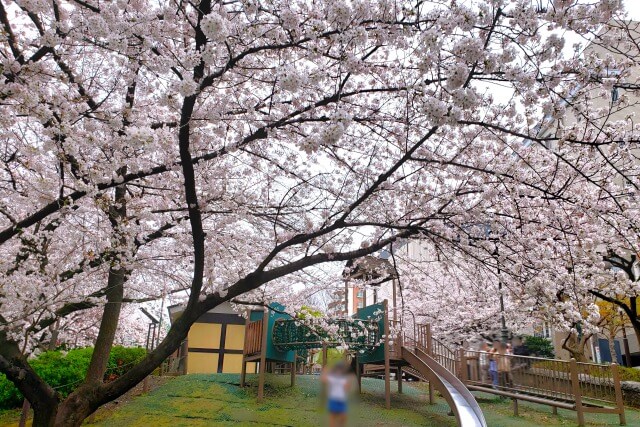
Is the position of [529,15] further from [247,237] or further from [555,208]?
[247,237]

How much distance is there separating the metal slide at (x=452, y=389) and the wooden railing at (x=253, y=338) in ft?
10.8

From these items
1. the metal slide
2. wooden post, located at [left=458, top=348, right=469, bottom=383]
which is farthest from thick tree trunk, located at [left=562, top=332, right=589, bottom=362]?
the metal slide

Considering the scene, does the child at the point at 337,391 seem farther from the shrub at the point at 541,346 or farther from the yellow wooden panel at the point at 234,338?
the shrub at the point at 541,346

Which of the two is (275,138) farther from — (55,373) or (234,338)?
(234,338)

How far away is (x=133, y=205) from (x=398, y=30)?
15.6ft

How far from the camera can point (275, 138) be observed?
5984mm

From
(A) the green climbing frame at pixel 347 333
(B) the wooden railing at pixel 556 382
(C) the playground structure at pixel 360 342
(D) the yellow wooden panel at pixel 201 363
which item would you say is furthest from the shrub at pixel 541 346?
(D) the yellow wooden panel at pixel 201 363

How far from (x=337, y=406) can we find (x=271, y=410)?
29.6ft

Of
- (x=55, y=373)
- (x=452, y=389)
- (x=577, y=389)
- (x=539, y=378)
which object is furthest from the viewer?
(x=55, y=373)

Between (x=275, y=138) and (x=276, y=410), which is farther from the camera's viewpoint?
(x=276, y=410)

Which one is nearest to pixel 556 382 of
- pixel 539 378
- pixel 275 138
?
pixel 539 378

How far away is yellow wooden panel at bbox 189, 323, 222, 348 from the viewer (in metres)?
17.5

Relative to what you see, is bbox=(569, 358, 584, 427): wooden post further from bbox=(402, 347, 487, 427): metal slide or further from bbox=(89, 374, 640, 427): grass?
bbox=(402, 347, 487, 427): metal slide

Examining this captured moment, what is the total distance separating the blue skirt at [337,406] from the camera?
80 cm
